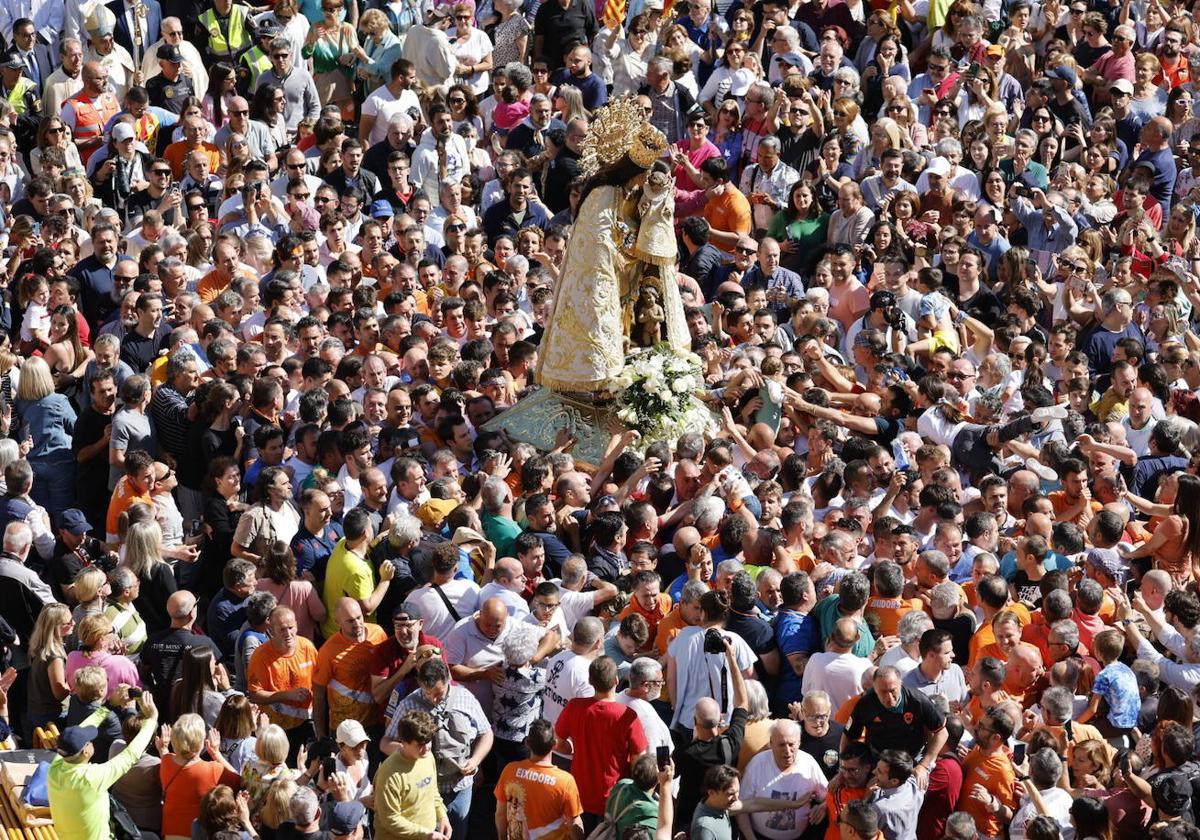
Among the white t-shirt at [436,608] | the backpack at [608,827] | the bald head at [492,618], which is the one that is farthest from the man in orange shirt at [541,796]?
the white t-shirt at [436,608]

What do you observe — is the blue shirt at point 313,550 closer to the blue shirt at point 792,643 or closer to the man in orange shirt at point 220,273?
the blue shirt at point 792,643

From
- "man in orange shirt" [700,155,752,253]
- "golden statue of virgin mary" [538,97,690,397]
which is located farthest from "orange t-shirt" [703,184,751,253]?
"golden statue of virgin mary" [538,97,690,397]

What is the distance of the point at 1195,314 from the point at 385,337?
6.98m

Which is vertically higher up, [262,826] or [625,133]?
[625,133]

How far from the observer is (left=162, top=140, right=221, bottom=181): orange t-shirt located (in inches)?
784

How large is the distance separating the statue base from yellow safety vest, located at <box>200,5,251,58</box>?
22.0 ft

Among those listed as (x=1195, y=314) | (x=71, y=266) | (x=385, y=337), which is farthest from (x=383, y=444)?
(x=1195, y=314)

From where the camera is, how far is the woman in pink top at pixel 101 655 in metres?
12.7

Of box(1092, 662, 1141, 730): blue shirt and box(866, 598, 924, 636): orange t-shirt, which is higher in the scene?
box(866, 598, 924, 636): orange t-shirt

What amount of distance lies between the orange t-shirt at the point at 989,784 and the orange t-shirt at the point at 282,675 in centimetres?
364

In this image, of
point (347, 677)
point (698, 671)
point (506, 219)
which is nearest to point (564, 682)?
point (698, 671)

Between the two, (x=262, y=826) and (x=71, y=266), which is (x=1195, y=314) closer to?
(x=71, y=266)

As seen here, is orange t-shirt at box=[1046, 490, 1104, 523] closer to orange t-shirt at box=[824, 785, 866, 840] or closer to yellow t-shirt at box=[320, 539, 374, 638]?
orange t-shirt at box=[824, 785, 866, 840]

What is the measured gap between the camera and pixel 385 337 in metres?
17.2
